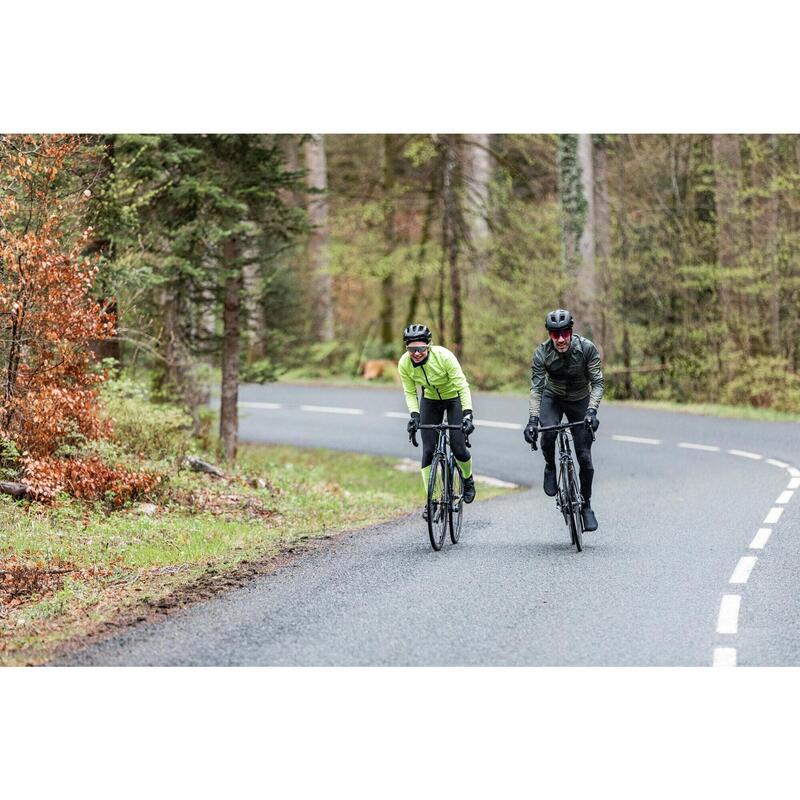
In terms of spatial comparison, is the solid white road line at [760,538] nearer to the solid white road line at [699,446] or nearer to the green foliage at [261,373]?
the solid white road line at [699,446]

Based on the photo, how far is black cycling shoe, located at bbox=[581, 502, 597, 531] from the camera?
11.7 metres

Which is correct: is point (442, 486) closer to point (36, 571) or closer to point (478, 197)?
point (36, 571)

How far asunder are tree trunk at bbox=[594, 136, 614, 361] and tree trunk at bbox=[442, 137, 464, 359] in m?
3.89

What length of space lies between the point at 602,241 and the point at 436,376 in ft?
59.2

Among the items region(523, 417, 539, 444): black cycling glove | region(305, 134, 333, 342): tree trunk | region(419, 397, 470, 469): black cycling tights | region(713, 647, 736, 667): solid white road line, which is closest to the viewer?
region(713, 647, 736, 667): solid white road line

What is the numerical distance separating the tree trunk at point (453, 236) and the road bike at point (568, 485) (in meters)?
20.4

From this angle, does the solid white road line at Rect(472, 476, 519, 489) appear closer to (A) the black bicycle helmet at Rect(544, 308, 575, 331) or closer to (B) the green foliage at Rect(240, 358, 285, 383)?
(B) the green foliage at Rect(240, 358, 285, 383)

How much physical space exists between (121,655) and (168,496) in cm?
602

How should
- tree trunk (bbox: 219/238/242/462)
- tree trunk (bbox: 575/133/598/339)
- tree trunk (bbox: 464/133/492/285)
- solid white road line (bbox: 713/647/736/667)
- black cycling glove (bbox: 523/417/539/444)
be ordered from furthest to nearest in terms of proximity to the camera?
1. tree trunk (bbox: 464/133/492/285)
2. tree trunk (bbox: 575/133/598/339)
3. tree trunk (bbox: 219/238/242/462)
4. black cycling glove (bbox: 523/417/539/444)
5. solid white road line (bbox: 713/647/736/667)

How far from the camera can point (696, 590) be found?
10.1 m

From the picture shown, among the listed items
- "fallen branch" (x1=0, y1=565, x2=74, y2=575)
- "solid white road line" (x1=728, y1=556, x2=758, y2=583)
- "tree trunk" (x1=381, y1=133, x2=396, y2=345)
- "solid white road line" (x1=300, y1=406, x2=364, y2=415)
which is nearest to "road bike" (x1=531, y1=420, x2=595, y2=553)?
"solid white road line" (x1=728, y1=556, x2=758, y2=583)

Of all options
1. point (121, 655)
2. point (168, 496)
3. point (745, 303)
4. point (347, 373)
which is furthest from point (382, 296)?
point (121, 655)

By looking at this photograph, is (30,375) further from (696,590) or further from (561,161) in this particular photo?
(561,161)

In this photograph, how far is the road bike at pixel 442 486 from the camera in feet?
37.7
